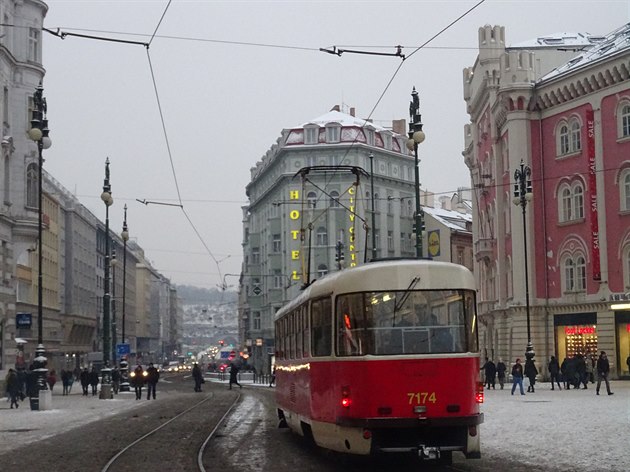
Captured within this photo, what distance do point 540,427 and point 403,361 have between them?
954 cm

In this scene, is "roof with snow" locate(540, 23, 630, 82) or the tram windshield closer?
the tram windshield

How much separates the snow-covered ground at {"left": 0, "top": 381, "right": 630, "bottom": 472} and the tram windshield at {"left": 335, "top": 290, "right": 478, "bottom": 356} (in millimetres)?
2730

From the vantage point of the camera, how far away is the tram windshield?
14.9 metres

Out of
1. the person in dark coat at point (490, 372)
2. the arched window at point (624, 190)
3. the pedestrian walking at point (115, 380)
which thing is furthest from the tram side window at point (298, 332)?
the pedestrian walking at point (115, 380)

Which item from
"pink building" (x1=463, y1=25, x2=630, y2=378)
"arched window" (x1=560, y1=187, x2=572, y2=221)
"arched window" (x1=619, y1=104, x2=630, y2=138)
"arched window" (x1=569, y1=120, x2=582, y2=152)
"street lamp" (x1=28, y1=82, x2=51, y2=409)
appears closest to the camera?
"street lamp" (x1=28, y1=82, x2=51, y2=409)

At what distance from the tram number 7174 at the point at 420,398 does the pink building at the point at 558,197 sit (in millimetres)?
36157

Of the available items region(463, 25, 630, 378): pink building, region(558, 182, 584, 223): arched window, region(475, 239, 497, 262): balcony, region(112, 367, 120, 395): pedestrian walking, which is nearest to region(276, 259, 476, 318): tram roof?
region(463, 25, 630, 378): pink building

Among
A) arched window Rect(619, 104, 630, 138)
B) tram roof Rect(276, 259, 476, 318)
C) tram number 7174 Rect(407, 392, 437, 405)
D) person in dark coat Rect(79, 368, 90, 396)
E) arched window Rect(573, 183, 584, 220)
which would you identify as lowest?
person in dark coat Rect(79, 368, 90, 396)

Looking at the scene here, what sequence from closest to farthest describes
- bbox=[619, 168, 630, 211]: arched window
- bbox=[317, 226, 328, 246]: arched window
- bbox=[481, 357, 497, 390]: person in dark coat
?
bbox=[481, 357, 497, 390]: person in dark coat
bbox=[619, 168, 630, 211]: arched window
bbox=[317, 226, 328, 246]: arched window

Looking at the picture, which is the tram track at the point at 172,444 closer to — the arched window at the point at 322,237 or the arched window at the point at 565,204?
the arched window at the point at 565,204

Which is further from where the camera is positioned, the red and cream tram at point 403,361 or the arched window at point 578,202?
the arched window at point 578,202

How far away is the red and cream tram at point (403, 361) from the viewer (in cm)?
1461

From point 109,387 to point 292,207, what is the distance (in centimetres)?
5148

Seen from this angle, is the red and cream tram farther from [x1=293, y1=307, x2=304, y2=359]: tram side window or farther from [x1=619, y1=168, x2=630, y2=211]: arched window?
[x1=619, y1=168, x2=630, y2=211]: arched window
